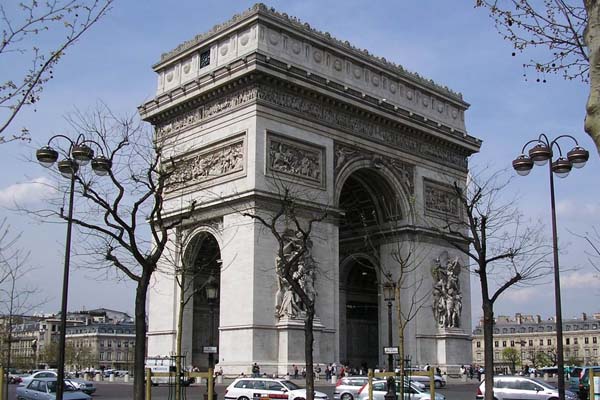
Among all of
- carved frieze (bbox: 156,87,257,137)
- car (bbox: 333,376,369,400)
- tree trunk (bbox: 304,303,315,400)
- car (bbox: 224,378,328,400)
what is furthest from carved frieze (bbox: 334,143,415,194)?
tree trunk (bbox: 304,303,315,400)

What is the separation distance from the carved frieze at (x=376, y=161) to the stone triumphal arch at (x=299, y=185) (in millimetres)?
84

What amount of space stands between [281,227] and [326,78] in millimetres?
8529

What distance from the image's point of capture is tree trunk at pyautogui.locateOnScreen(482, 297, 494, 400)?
66.9ft

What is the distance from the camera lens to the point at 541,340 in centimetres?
14050

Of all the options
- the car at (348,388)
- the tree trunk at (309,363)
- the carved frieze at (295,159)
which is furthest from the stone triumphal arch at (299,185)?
the tree trunk at (309,363)

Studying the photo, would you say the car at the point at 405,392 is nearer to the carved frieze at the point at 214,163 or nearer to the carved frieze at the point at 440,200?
the carved frieze at the point at 214,163

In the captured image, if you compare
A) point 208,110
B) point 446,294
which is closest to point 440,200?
point 446,294

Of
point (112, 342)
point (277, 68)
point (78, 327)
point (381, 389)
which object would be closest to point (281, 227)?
point (277, 68)

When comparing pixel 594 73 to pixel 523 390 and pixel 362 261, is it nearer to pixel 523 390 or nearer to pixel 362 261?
pixel 523 390

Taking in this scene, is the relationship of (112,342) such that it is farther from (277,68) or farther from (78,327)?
(277,68)

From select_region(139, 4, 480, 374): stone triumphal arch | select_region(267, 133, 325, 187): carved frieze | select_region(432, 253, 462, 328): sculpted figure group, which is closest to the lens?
select_region(139, 4, 480, 374): stone triumphal arch

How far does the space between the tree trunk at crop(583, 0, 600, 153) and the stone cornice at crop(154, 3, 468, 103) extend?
106 ft

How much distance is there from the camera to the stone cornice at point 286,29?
1549 inches

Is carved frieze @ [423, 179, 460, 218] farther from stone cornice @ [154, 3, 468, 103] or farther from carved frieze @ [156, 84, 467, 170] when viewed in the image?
stone cornice @ [154, 3, 468, 103]
